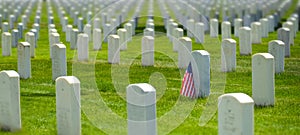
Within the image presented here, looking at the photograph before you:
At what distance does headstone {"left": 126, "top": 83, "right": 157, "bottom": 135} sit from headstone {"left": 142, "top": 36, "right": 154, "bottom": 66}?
9930 mm

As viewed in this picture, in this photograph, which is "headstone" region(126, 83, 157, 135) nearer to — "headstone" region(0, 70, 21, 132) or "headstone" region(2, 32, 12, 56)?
"headstone" region(0, 70, 21, 132)

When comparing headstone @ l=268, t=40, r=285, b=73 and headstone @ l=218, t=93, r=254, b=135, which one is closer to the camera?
headstone @ l=218, t=93, r=254, b=135

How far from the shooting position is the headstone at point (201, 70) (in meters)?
15.2

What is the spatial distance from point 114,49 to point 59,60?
4.15 m

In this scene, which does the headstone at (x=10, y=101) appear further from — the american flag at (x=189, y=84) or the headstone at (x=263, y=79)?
the headstone at (x=263, y=79)

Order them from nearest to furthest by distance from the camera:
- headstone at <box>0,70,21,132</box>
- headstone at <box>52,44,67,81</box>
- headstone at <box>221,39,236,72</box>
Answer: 1. headstone at <box>0,70,21,132</box>
2. headstone at <box>52,44,67,81</box>
3. headstone at <box>221,39,236,72</box>

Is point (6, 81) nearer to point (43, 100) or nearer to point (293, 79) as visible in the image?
point (43, 100)

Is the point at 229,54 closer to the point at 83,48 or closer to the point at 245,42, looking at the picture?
the point at 83,48

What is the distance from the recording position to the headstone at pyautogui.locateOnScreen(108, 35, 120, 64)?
21.3 meters

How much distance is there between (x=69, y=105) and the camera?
37.8ft

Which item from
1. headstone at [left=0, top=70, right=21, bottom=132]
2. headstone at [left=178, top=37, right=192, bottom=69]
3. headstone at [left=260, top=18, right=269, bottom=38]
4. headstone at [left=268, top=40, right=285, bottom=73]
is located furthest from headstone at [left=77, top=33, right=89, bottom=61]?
headstone at [left=260, top=18, right=269, bottom=38]

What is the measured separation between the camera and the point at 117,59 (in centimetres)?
2141

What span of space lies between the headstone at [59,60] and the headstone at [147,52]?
11.6 feet

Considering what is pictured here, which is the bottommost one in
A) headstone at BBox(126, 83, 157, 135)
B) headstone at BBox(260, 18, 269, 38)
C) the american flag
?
headstone at BBox(260, 18, 269, 38)
